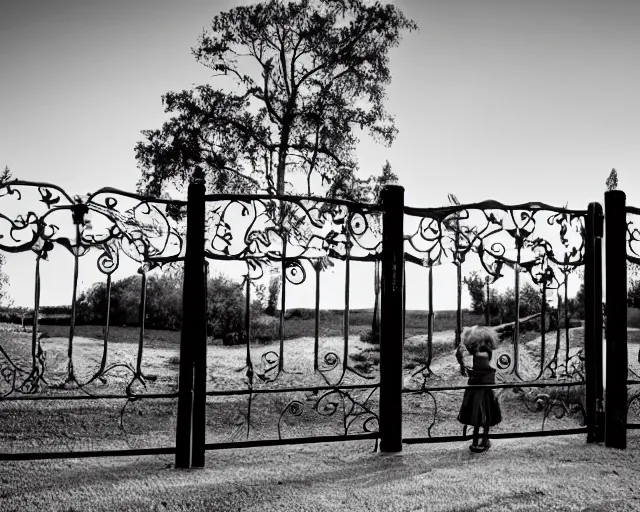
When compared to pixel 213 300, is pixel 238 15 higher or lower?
higher

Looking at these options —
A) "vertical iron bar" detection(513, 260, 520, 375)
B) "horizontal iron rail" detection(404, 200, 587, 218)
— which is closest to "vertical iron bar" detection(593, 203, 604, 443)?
"horizontal iron rail" detection(404, 200, 587, 218)

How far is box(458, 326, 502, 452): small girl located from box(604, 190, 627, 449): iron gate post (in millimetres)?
1072

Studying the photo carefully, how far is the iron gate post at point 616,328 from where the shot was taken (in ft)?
18.0

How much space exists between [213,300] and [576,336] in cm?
585

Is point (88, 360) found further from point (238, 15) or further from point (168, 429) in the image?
point (238, 15)

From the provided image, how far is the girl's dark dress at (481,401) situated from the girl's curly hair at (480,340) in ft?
0.30

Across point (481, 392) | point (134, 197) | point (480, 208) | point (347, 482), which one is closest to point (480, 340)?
point (481, 392)

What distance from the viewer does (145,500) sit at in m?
3.94

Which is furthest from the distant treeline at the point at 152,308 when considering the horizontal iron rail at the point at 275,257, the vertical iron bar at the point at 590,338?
the vertical iron bar at the point at 590,338

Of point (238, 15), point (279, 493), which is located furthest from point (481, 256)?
point (238, 15)

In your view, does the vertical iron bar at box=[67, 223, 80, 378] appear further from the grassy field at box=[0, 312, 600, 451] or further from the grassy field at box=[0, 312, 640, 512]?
the grassy field at box=[0, 312, 600, 451]

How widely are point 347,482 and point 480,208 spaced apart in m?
2.77

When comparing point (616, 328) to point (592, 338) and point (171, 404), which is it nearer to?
point (592, 338)

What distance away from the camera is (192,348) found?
474 cm
